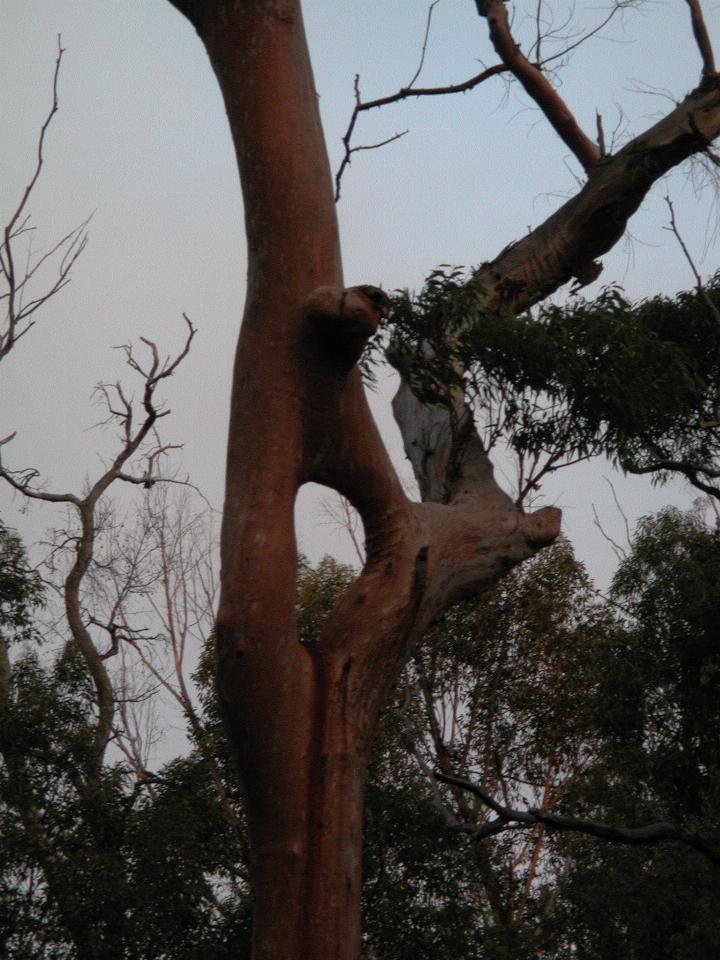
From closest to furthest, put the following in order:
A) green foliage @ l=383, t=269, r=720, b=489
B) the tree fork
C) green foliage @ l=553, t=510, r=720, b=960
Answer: the tree fork → green foliage @ l=383, t=269, r=720, b=489 → green foliage @ l=553, t=510, r=720, b=960

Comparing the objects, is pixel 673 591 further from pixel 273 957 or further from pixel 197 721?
pixel 273 957

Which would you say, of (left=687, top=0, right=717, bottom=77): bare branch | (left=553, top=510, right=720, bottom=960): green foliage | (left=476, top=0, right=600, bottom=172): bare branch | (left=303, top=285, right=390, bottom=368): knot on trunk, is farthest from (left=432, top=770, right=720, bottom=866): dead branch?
(left=687, top=0, right=717, bottom=77): bare branch

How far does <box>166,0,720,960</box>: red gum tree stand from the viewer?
4.27m

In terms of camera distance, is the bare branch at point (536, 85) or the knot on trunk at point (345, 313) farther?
the bare branch at point (536, 85)

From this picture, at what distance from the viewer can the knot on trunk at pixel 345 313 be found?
4.35 m

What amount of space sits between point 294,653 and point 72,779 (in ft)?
19.1

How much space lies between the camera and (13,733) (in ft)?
31.0

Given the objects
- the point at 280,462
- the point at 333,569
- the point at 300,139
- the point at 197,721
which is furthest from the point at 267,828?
the point at 333,569

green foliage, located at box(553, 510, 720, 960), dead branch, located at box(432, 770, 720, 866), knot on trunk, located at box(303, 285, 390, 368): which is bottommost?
dead branch, located at box(432, 770, 720, 866)

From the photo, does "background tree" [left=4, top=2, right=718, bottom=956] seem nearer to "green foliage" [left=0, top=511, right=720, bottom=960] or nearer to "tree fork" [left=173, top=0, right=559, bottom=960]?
"tree fork" [left=173, top=0, right=559, bottom=960]

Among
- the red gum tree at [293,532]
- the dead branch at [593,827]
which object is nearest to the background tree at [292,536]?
the red gum tree at [293,532]

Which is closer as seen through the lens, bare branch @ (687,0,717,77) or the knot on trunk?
the knot on trunk

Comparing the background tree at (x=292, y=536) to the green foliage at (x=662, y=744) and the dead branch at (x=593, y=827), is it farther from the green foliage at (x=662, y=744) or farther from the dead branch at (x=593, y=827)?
the green foliage at (x=662, y=744)

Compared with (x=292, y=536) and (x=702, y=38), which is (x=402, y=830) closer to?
(x=292, y=536)
